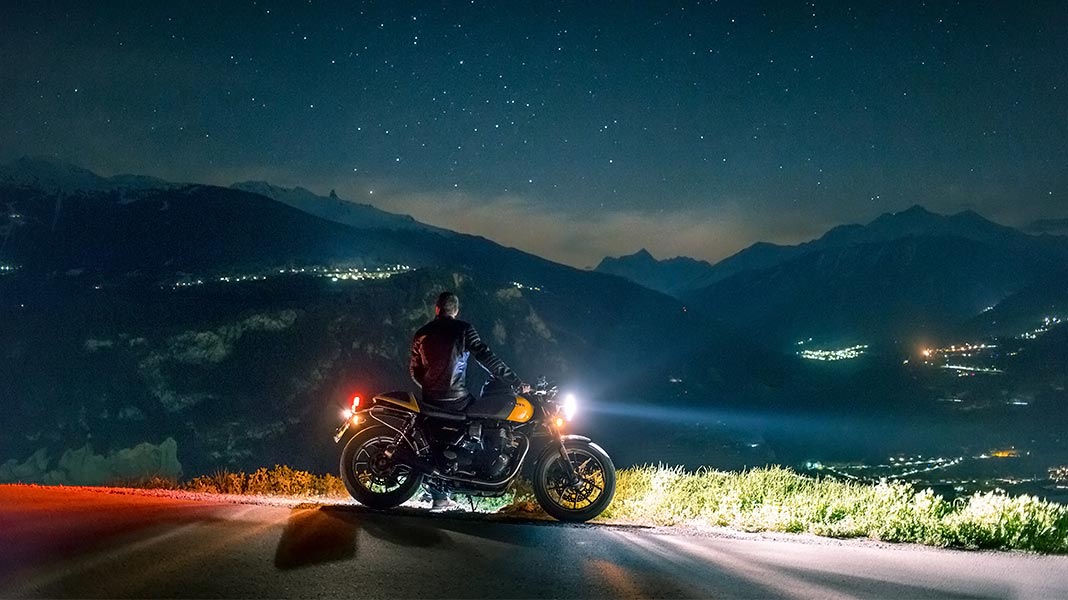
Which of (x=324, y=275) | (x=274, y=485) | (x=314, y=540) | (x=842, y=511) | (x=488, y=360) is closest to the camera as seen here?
(x=314, y=540)

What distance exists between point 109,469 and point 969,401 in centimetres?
14010

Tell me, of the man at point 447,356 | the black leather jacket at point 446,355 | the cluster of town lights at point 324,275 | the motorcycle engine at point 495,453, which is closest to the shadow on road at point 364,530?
the motorcycle engine at point 495,453

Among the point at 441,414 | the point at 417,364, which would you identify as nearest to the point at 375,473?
the point at 441,414

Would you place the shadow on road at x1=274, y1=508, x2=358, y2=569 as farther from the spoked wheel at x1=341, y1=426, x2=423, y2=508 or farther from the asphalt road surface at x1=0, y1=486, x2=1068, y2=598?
the spoked wheel at x1=341, y1=426, x2=423, y2=508

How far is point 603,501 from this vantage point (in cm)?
877

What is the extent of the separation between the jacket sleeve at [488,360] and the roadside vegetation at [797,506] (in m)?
1.59

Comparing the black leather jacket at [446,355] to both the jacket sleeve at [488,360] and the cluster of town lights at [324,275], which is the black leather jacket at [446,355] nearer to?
the jacket sleeve at [488,360]

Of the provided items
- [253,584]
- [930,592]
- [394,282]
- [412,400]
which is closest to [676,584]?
[930,592]

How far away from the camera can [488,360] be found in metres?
8.66

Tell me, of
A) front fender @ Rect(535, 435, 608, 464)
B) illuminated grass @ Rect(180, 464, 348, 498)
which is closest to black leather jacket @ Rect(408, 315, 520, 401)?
front fender @ Rect(535, 435, 608, 464)

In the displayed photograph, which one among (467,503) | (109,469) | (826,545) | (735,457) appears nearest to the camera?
(826,545)

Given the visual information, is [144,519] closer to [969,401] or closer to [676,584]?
[676,584]

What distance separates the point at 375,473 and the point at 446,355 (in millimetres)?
1558

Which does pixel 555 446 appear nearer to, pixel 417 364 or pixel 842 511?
pixel 417 364
